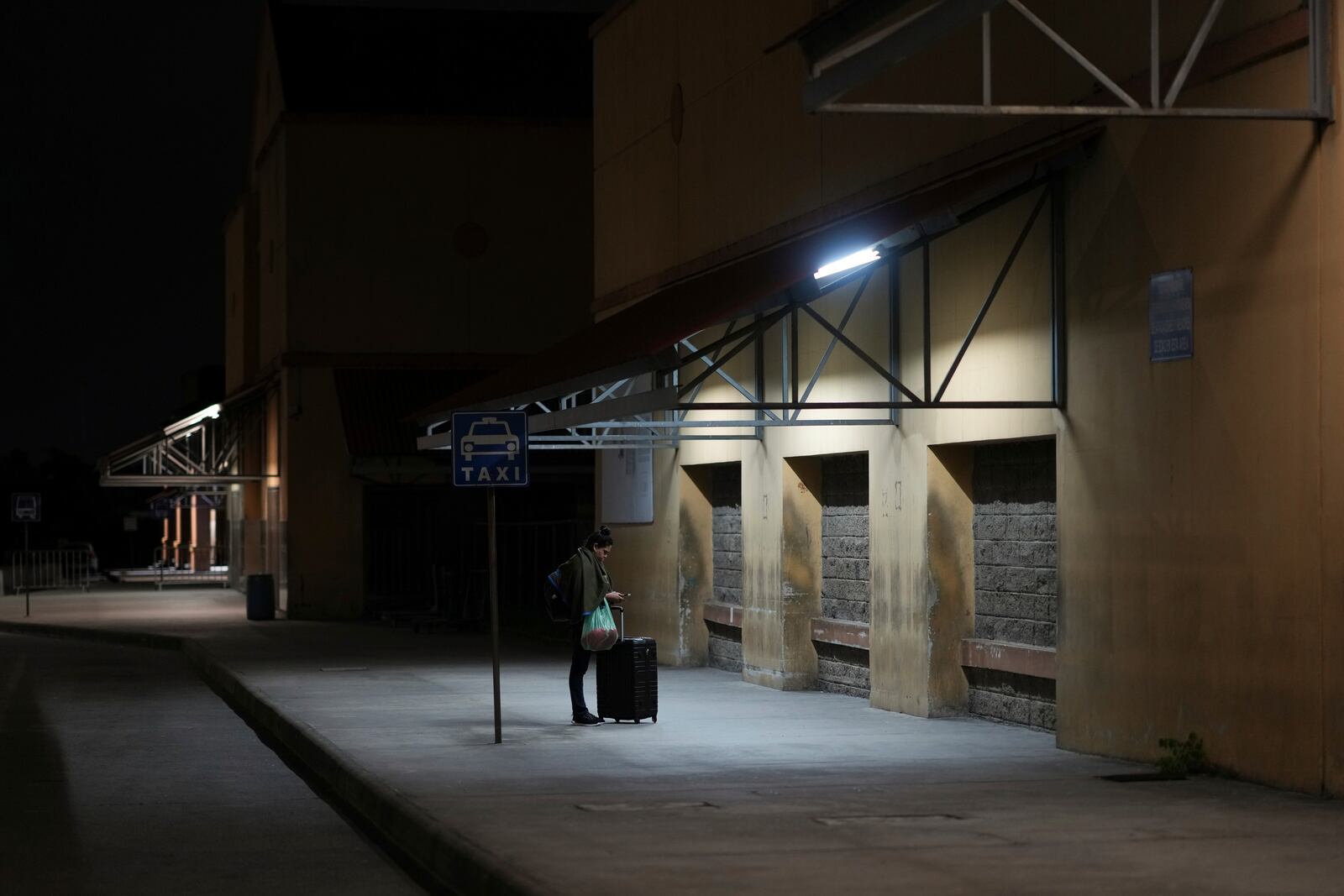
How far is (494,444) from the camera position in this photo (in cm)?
1481

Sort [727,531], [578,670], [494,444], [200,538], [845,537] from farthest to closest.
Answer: [200,538], [727,531], [845,537], [578,670], [494,444]

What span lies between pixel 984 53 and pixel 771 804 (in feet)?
14.7

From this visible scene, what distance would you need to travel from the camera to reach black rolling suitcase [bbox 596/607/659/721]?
16.2m

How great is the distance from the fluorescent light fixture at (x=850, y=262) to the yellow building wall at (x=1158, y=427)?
1.89 ft

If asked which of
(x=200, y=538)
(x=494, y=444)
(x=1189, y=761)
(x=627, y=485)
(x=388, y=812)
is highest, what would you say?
(x=494, y=444)

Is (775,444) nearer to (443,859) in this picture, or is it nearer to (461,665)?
(461,665)

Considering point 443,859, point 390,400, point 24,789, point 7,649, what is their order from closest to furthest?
1. point 443,859
2. point 24,789
3. point 7,649
4. point 390,400

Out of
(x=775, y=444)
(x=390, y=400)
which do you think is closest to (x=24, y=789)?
(x=775, y=444)

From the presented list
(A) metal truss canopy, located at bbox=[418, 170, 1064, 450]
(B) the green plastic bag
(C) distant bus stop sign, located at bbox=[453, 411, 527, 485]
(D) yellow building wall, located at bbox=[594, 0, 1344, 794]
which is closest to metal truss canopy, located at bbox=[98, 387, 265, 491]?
(A) metal truss canopy, located at bbox=[418, 170, 1064, 450]

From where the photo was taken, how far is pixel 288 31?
40.1 m

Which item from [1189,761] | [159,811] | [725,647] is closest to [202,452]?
[725,647]

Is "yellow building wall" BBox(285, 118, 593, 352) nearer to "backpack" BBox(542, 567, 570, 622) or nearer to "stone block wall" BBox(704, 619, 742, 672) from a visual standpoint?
"stone block wall" BBox(704, 619, 742, 672)

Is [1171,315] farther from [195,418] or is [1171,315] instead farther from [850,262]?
[195,418]

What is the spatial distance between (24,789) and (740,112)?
11.3 metres
